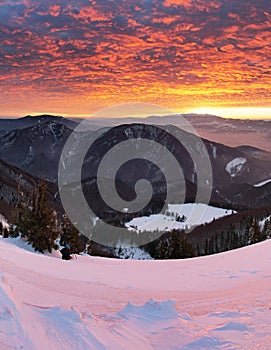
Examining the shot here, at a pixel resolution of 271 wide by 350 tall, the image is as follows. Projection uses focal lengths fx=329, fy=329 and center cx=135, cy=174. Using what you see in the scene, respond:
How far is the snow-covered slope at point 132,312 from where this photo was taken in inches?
234

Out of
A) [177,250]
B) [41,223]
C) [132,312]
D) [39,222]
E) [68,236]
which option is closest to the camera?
[132,312]

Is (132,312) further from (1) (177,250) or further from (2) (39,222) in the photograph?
(1) (177,250)

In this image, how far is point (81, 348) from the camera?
5.68 m

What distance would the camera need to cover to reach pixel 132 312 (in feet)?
24.2

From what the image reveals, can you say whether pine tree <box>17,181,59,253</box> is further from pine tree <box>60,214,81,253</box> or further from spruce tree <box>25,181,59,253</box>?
pine tree <box>60,214,81,253</box>

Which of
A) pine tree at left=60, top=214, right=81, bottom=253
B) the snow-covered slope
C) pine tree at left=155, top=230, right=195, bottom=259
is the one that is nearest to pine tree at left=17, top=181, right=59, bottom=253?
pine tree at left=60, top=214, right=81, bottom=253

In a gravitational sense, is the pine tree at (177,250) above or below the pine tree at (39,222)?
below

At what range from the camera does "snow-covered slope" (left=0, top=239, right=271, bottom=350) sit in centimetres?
593

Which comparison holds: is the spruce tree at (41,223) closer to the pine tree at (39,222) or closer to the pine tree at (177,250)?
the pine tree at (39,222)

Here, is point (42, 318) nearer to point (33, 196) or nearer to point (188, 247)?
point (33, 196)

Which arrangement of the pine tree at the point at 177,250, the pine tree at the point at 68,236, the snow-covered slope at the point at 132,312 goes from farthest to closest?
the pine tree at the point at 177,250, the pine tree at the point at 68,236, the snow-covered slope at the point at 132,312

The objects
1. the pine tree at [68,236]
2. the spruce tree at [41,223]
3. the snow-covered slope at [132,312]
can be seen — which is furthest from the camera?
the pine tree at [68,236]

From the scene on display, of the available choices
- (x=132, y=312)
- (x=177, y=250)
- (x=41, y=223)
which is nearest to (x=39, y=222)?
(x=41, y=223)

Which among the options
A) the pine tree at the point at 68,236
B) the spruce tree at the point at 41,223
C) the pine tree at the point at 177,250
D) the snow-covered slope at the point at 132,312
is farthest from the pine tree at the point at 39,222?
the pine tree at the point at 177,250
